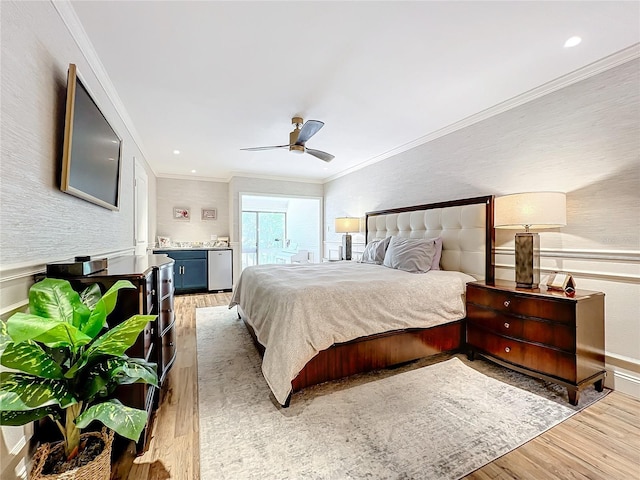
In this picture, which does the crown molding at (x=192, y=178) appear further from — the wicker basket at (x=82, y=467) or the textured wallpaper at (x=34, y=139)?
the wicker basket at (x=82, y=467)

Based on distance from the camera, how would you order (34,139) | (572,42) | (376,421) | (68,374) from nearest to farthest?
(68,374), (34,139), (376,421), (572,42)

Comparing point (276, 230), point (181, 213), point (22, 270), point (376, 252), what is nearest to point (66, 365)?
point (22, 270)

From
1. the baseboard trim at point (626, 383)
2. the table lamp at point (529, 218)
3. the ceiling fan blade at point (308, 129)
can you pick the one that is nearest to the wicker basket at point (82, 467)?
the ceiling fan blade at point (308, 129)

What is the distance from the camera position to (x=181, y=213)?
607cm

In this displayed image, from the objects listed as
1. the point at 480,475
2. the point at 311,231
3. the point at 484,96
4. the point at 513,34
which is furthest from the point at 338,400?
the point at 311,231

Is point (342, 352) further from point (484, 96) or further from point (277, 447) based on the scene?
point (484, 96)

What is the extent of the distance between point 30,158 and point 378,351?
2.50 m

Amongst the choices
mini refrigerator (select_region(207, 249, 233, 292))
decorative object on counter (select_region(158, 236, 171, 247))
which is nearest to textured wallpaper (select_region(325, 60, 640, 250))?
mini refrigerator (select_region(207, 249, 233, 292))

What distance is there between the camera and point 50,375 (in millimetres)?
984

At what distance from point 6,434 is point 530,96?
13.6 ft

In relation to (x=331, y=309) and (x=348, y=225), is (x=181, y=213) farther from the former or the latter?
(x=331, y=309)

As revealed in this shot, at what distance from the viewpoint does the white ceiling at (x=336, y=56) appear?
1.73 m

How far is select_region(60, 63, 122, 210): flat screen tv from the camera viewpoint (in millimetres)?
1552

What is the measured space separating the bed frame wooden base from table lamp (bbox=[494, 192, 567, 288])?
2.51 ft
